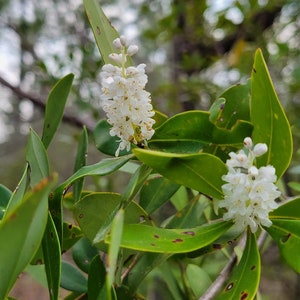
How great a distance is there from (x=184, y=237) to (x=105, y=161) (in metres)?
0.11

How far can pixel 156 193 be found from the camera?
0.53m

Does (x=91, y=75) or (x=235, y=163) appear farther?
(x=91, y=75)

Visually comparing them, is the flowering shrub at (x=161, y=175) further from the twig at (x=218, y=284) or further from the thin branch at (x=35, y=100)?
the thin branch at (x=35, y=100)

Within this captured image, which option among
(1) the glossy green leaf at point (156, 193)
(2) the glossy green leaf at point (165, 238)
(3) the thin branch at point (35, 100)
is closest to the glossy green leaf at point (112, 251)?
(2) the glossy green leaf at point (165, 238)

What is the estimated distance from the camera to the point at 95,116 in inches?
55.9

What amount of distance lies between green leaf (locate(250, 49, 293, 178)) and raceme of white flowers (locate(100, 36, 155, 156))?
11 centimetres

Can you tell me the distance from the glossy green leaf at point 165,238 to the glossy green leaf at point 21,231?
0.18ft

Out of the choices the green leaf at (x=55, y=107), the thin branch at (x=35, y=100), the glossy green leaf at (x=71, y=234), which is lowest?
the glossy green leaf at (x=71, y=234)

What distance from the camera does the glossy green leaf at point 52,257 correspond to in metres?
0.37

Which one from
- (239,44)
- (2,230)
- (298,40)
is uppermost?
(298,40)

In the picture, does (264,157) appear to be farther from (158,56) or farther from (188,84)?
(158,56)

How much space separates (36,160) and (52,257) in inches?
3.9

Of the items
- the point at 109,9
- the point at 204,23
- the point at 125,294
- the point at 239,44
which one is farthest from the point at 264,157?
the point at 109,9

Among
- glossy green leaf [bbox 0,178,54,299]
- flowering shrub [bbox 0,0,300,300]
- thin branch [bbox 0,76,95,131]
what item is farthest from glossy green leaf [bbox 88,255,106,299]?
thin branch [bbox 0,76,95,131]
